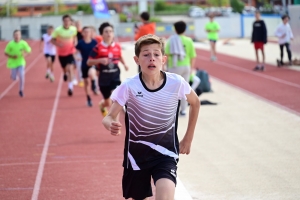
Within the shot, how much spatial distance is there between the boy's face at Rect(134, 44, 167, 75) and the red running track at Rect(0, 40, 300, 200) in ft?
7.98

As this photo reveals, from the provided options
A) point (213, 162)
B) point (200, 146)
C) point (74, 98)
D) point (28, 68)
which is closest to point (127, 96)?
point (213, 162)

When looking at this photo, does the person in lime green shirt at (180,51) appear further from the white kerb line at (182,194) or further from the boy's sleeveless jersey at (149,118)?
the boy's sleeveless jersey at (149,118)

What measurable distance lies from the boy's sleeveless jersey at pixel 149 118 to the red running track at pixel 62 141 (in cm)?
202

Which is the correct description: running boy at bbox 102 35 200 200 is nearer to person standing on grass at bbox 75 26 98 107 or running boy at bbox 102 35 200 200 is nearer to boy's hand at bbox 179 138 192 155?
boy's hand at bbox 179 138 192 155

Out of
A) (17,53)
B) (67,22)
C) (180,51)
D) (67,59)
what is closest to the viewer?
(180,51)

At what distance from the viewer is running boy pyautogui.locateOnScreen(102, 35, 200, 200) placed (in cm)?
554

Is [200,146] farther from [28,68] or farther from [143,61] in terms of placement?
[28,68]

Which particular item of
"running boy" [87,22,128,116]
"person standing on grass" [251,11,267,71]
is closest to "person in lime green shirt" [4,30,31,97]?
"running boy" [87,22,128,116]

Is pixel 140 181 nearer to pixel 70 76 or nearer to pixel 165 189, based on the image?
pixel 165 189

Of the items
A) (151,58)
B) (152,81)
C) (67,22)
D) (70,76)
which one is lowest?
(70,76)

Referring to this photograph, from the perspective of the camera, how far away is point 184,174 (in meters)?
8.61

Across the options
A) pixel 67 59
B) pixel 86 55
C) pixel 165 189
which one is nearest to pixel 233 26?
pixel 67 59

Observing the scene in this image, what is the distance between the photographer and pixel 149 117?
5672 millimetres

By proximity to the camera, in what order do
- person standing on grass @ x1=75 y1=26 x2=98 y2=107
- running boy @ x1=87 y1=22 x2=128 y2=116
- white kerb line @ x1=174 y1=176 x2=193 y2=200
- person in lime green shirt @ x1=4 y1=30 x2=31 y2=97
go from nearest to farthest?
white kerb line @ x1=174 y1=176 x2=193 y2=200
running boy @ x1=87 y1=22 x2=128 y2=116
person standing on grass @ x1=75 y1=26 x2=98 y2=107
person in lime green shirt @ x1=4 y1=30 x2=31 y2=97
